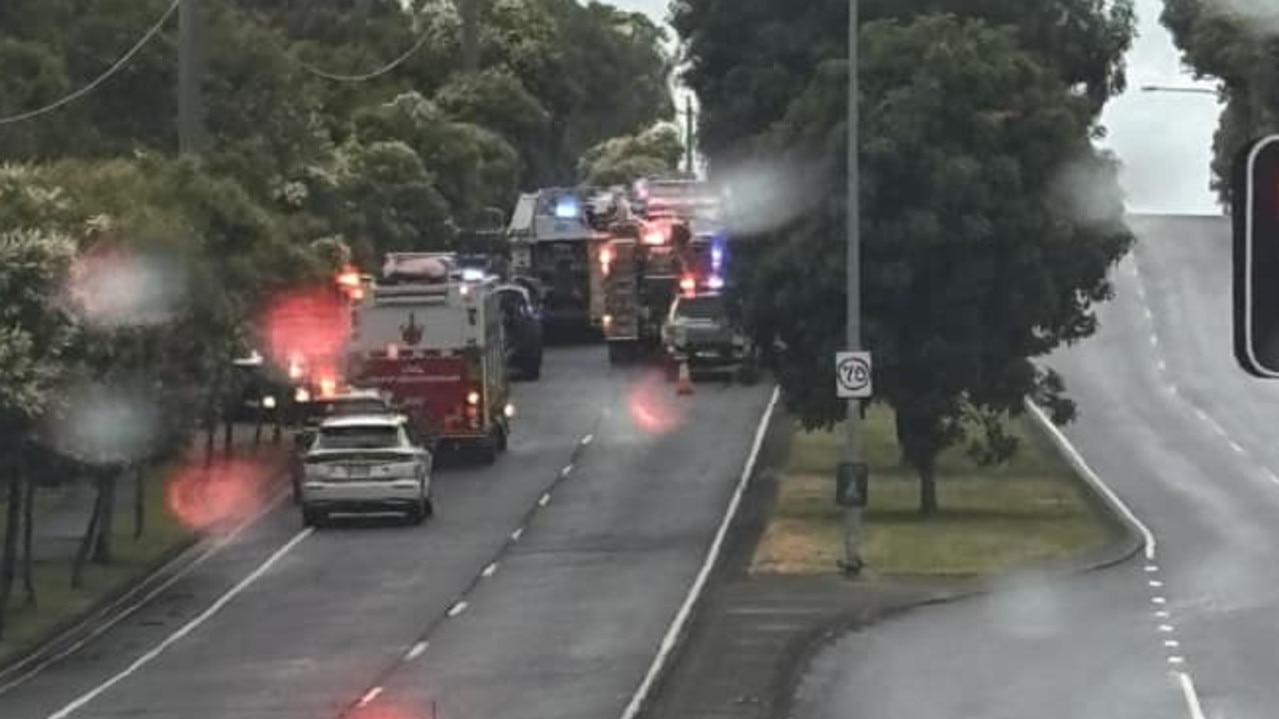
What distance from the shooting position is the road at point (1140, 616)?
1171 inches

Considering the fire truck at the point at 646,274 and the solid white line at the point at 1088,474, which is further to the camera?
the fire truck at the point at 646,274

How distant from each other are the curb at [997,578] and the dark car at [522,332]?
41.5 feet

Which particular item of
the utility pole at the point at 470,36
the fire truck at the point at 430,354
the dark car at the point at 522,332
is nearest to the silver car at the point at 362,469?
the fire truck at the point at 430,354

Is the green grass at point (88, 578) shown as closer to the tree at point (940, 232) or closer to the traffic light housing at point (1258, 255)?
the tree at point (940, 232)

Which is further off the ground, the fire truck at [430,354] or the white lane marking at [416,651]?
Answer: the fire truck at [430,354]

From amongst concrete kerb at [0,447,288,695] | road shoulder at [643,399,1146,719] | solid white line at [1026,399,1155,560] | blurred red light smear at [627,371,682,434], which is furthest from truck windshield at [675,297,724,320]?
concrete kerb at [0,447,288,695]

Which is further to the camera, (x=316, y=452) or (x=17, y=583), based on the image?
(x=316, y=452)

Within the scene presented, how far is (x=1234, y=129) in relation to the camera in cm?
10394

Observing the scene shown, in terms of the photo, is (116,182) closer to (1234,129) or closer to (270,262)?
(270,262)

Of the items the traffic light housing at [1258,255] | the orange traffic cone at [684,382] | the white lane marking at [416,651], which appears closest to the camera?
the traffic light housing at [1258,255]

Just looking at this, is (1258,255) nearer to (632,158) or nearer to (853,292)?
(853,292)

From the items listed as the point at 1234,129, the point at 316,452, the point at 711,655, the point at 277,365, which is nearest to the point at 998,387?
the point at 316,452

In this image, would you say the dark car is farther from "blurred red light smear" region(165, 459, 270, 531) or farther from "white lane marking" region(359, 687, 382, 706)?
"white lane marking" region(359, 687, 382, 706)

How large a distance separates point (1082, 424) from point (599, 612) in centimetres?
3089
